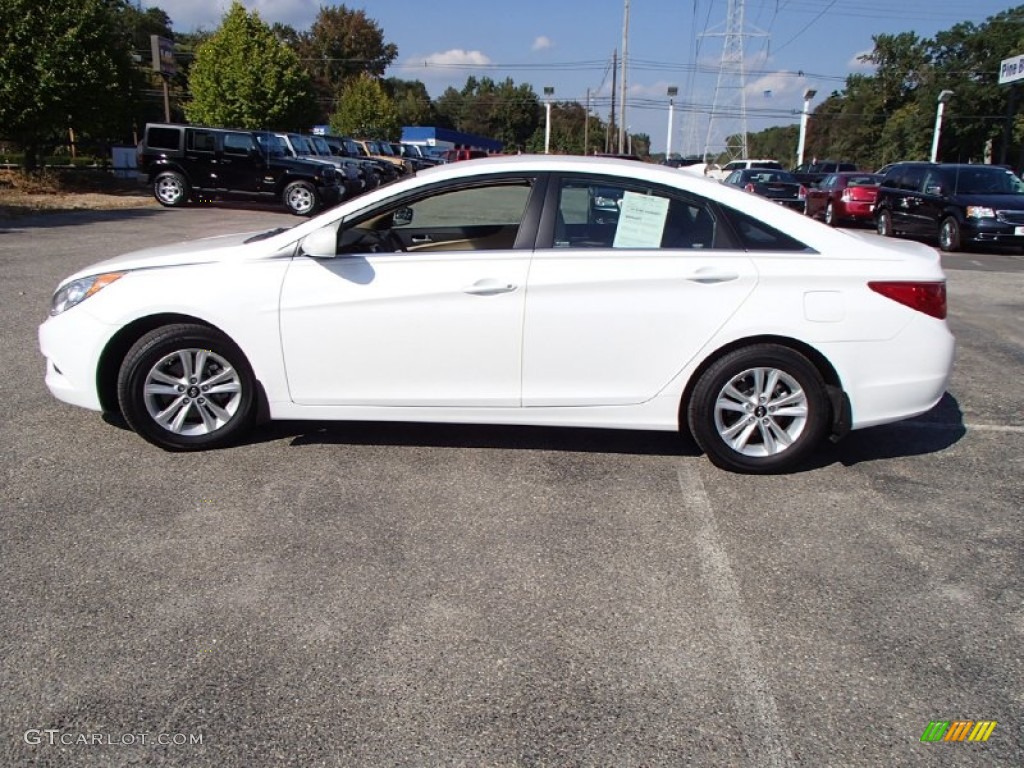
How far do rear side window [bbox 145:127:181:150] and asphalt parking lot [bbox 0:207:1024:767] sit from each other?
1729 centimetres

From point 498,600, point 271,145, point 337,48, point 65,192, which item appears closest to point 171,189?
point 271,145

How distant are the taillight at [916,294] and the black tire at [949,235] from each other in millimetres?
13115

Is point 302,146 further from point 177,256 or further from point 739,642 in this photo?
point 739,642

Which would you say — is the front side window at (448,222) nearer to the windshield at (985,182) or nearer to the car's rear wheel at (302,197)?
the windshield at (985,182)

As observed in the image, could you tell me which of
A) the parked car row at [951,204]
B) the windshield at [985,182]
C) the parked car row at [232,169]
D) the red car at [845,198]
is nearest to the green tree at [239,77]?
the parked car row at [232,169]

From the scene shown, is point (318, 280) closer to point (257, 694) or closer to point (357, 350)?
point (357, 350)

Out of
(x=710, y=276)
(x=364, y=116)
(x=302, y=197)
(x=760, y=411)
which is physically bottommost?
(x=760, y=411)

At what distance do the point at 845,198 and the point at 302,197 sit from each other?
1392 centimetres

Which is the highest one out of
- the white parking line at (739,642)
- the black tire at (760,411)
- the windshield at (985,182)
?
the windshield at (985,182)

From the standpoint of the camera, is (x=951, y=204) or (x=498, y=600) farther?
(x=951, y=204)

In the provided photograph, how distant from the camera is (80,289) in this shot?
176 inches

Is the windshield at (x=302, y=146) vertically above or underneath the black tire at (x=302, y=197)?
above

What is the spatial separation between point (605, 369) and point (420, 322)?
100 centimetres

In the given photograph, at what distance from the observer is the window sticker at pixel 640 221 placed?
4.30m
